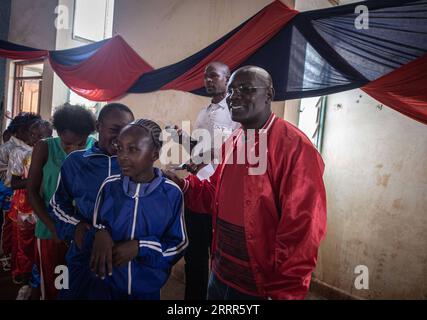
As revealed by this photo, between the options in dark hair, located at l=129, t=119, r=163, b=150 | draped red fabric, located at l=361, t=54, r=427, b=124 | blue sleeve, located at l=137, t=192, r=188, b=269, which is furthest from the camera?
draped red fabric, located at l=361, t=54, r=427, b=124

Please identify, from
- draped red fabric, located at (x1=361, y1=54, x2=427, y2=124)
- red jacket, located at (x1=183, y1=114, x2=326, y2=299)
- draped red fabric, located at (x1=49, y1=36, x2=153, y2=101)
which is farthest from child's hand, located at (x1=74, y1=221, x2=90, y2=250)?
draped red fabric, located at (x1=49, y1=36, x2=153, y2=101)

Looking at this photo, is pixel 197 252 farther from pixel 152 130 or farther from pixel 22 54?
pixel 22 54

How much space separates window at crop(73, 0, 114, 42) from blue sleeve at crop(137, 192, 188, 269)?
598 centimetres

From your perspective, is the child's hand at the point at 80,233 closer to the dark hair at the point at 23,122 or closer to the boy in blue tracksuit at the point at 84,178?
the boy in blue tracksuit at the point at 84,178

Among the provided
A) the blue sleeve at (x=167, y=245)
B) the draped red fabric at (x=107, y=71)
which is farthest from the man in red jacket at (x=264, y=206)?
the draped red fabric at (x=107, y=71)

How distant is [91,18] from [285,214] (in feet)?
21.6

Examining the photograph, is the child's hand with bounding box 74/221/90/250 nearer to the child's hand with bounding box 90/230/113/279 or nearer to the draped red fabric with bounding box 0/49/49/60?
the child's hand with bounding box 90/230/113/279

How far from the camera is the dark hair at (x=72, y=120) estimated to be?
1892 millimetres

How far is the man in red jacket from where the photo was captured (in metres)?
1.16

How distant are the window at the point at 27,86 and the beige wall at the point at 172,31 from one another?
10.1 ft

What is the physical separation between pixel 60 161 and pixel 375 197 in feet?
8.52

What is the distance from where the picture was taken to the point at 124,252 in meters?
1.21
